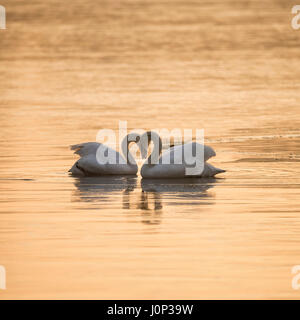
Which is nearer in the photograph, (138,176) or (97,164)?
(97,164)

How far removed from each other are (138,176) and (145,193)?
2.02m

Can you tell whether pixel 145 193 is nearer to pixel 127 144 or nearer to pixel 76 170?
pixel 76 170

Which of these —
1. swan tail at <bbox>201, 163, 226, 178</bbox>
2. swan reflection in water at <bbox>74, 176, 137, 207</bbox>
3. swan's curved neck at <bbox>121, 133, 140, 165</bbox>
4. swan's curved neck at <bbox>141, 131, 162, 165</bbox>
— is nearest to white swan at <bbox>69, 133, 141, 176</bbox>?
swan's curved neck at <bbox>121, 133, 140, 165</bbox>

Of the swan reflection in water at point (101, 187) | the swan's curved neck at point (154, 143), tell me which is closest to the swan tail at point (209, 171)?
the swan's curved neck at point (154, 143)

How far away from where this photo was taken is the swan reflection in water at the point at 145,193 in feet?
51.9

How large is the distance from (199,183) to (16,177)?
3.22m

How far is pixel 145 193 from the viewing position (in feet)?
56.4

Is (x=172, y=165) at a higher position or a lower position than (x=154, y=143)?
lower

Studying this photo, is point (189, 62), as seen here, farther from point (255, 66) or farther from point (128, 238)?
point (128, 238)

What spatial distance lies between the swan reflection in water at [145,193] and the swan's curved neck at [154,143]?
37 cm

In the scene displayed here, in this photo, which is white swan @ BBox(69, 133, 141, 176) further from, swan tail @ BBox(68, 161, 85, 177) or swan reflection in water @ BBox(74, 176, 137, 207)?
swan reflection in water @ BBox(74, 176, 137, 207)

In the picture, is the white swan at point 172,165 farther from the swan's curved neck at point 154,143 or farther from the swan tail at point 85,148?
the swan tail at point 85,148

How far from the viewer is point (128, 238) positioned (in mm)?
13375

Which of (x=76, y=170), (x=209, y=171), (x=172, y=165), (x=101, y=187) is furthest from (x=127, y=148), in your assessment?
(x=209, y=171)
